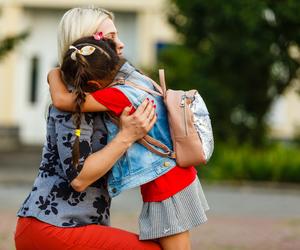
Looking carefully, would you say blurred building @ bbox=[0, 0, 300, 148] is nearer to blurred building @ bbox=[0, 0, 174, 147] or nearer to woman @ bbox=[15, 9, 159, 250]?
blurred building @ bbox=[0, 0, 174, 147]

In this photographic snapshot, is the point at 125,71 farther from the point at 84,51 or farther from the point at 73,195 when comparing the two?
the point at 73,195

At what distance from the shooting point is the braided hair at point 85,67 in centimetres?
372

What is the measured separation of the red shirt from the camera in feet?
12.3

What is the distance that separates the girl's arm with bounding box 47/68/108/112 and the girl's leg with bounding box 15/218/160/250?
0.48m

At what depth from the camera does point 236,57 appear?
769 inches

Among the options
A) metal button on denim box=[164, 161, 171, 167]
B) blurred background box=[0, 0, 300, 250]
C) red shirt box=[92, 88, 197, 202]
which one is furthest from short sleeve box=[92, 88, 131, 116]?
blurred background box=[0, 0, 300, 250]

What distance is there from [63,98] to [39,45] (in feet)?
79.6

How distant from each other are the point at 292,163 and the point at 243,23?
9.62ft

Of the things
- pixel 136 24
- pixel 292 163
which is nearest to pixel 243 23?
pixel 292 163

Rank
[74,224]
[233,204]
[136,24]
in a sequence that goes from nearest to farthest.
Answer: [74,224] < [233,204] < [136,24]

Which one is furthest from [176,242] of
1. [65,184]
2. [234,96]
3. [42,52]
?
[42,52]

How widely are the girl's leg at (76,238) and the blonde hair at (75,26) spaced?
0.69 m

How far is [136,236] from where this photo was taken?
12.6ft

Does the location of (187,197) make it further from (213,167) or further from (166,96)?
A: (213,167)
